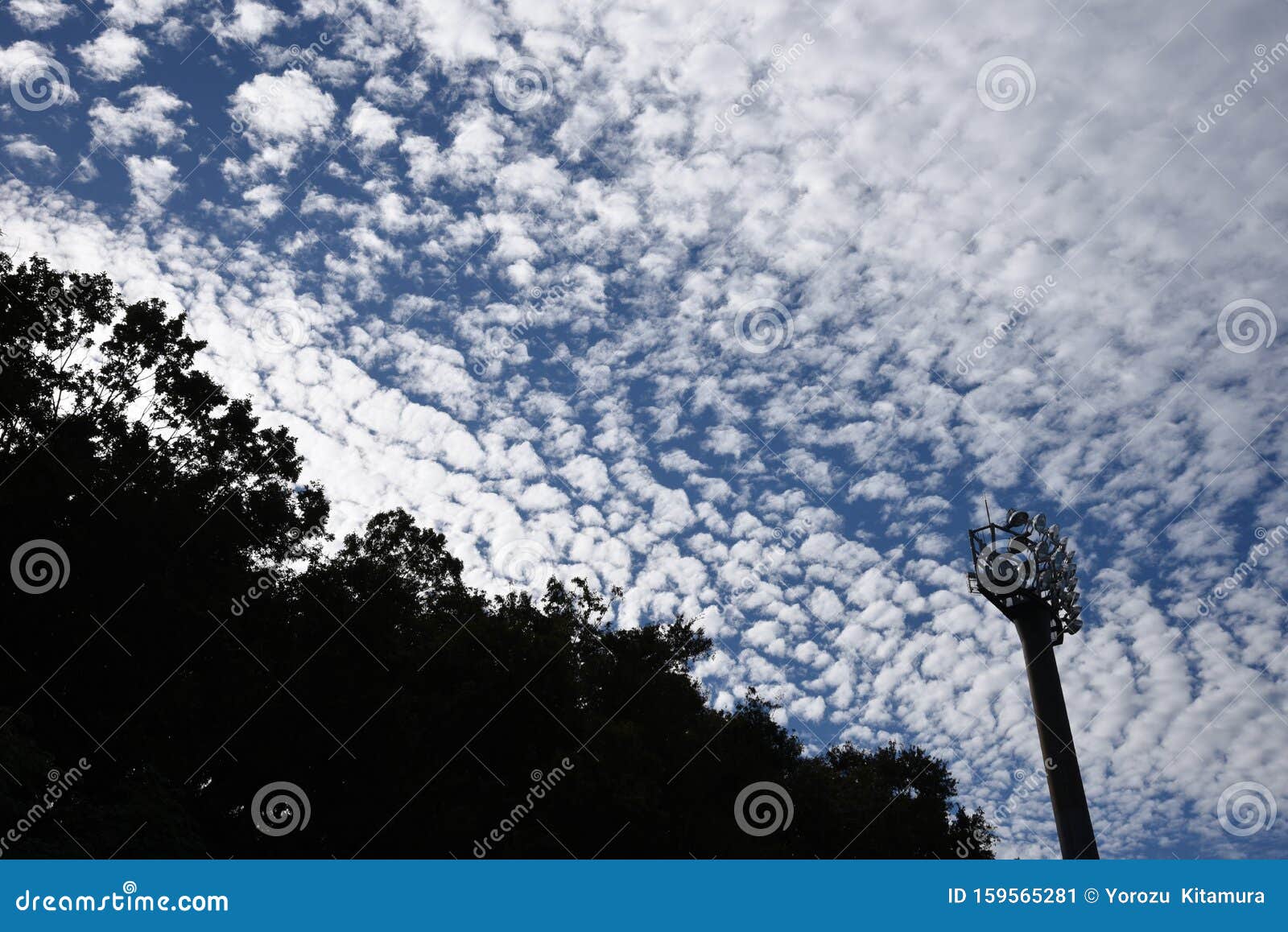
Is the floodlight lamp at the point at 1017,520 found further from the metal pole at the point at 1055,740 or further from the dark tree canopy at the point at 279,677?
the dark tree canopy at the point at 279,677

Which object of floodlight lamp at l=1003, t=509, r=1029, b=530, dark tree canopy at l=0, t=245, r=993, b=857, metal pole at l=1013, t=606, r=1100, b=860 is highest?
floodlight lamp at l=1003, t=509, r=1029, b=530

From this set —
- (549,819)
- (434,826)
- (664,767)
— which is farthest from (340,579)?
(664,767)

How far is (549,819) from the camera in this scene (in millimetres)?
25562

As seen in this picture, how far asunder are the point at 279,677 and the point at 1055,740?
25.5m

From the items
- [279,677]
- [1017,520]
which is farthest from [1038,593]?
[279,677]

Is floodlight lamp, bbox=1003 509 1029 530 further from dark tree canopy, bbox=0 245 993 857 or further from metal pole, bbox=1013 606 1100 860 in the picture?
dark tree canopy, bbox=0 245 993 857

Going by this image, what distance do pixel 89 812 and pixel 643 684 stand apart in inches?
659

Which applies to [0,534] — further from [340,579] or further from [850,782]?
[850,782]

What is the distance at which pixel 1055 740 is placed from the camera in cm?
3206

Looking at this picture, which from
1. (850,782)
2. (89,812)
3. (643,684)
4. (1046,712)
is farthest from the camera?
(850,782)

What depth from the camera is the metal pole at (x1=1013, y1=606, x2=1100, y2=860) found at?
30719 millimetres

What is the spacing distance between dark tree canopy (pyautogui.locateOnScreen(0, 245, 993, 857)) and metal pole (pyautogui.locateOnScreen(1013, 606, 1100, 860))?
5.53 metres

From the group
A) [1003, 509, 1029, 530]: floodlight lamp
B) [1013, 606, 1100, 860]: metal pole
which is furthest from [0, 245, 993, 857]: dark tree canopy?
[1003, 509, 1029, 530]: floodlight lamp

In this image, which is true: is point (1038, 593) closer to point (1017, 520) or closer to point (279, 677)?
point (1017, 520)
